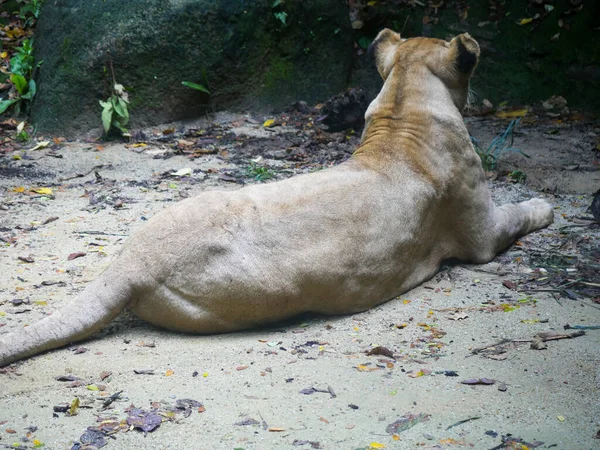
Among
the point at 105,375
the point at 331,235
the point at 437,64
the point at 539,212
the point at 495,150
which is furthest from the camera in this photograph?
the point at 495,150

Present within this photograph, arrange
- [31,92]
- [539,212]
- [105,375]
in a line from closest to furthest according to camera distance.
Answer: [105,375] < [539,212] < [31,92]

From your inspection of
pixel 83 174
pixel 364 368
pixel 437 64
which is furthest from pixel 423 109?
pixel 83 174

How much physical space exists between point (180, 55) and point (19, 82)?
2192mm

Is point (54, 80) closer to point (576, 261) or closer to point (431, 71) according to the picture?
point (431, 71)

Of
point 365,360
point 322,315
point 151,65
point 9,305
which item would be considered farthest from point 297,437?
point 151,65

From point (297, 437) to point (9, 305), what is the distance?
8.40 feet

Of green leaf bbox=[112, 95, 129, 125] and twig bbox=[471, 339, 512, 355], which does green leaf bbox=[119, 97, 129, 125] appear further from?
twig bbox=[471, 339, 512, 355]

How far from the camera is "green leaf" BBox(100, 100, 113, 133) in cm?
927

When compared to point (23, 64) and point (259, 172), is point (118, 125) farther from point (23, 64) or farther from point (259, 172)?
point (259, 172)

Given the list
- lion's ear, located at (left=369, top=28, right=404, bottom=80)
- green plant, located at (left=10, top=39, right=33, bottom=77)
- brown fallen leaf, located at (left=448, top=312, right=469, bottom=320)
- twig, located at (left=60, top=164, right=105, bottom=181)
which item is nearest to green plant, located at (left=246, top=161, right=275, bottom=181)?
twig, located at (left=60, top=164, right=105, bottom=181)

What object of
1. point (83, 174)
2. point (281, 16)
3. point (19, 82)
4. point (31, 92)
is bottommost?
point (83, 174)

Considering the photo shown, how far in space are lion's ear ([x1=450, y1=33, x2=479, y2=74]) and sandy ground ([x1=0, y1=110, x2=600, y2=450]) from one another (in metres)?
1.49

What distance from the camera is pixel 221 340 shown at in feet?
15.5

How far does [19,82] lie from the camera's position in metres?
10.2
